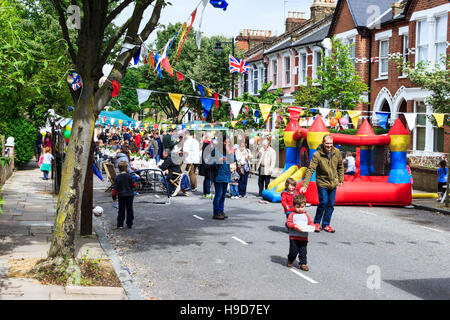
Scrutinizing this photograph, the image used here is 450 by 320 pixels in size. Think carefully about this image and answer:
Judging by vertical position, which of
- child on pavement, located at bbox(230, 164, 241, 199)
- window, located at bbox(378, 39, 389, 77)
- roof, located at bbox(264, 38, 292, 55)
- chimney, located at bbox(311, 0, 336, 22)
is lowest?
child on pavement, located at bbox(230, 164, 241, 199)

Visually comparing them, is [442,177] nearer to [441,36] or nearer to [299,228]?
[441,36]

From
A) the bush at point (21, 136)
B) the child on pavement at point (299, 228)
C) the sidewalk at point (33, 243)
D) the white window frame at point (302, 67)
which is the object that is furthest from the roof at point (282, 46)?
the child on pavement at point (299, 228)

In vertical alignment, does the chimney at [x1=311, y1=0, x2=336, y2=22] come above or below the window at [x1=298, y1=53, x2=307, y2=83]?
above

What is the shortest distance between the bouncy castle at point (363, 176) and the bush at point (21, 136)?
45.9 feet

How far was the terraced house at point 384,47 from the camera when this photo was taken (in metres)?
24.2

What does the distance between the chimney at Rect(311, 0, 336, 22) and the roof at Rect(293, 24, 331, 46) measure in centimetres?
292

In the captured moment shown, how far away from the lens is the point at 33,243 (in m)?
9.26

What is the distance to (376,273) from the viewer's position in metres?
7.80

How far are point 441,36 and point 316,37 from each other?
13186 mm

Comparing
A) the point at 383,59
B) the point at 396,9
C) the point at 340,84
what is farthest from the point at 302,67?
the point at 340,84

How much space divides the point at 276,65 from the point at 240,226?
1291 inches

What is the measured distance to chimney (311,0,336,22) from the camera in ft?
133

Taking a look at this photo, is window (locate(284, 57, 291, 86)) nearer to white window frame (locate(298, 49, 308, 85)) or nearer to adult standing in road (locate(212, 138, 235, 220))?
white window frame (locate(298, 49, 308, 85))

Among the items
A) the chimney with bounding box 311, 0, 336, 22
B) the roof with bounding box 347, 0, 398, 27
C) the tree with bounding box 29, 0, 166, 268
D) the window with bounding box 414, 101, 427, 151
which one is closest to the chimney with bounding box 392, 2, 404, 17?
the roof with bounding box 347, 0, 398, 27
